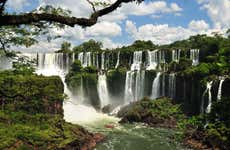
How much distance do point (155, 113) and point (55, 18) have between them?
32514 mm

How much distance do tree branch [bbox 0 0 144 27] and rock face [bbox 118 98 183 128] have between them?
98.2 feet

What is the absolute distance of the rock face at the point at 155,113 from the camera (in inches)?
1378

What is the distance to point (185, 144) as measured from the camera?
26.3 meters

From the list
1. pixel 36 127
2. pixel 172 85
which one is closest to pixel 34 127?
pixel 36 127

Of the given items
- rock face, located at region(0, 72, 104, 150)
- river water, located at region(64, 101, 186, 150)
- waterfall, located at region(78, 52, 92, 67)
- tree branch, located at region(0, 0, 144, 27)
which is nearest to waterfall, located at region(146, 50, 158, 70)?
waterfall, located at region(78, 52, 92, 67)

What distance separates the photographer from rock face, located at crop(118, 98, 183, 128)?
1378 inches

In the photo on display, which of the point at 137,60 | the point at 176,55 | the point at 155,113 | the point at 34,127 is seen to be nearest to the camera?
the point at 34,127

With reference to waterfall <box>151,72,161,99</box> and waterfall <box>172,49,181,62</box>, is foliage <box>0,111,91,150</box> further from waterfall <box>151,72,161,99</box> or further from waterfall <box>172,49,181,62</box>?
waterfall <box>172,49,181,62</box>

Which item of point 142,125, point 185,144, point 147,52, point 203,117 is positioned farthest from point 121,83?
point 203,117

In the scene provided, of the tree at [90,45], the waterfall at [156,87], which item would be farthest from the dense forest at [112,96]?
the tree at [90,45]

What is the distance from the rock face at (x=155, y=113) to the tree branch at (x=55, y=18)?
29.9 m

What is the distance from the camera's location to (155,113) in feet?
119

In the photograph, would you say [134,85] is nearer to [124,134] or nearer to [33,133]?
[124,134]

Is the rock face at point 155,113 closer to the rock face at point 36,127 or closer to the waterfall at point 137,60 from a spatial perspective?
the rock face at point 36,127
